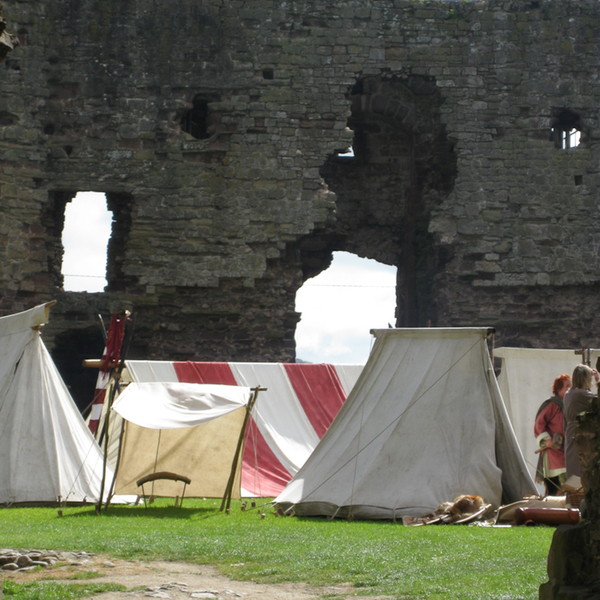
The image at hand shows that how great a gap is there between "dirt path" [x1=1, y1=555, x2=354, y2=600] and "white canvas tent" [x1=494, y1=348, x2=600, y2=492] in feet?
16.3

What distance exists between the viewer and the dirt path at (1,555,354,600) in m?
3.73

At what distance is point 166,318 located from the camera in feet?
42.7

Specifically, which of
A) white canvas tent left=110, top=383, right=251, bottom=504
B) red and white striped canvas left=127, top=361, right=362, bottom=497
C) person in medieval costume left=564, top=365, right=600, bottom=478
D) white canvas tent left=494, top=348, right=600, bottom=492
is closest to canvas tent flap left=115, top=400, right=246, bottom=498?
white canvas tent left=110, top=383, right=251, bottom=504

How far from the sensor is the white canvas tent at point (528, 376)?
28.2ft

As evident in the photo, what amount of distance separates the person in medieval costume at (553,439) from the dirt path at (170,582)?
3160mm

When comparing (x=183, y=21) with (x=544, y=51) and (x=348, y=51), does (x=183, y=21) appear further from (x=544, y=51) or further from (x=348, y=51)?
(x=544, y=51)

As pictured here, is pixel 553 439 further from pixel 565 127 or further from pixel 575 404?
pixel 565 127

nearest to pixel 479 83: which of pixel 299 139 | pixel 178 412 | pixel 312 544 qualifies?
pixel 299 139

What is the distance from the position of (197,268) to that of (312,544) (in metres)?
8.24

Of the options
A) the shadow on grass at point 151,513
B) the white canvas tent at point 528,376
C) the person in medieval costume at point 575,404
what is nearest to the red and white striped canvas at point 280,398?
the shadow on grass at point 151,513

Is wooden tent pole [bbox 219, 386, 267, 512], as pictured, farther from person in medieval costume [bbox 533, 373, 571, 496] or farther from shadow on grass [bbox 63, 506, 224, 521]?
person in medieval costume [bbox 533, 373, 571, 496]

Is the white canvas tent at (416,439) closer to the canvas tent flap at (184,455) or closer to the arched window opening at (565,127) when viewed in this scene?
the canvas tent flap at (184,455)

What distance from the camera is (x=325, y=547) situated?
16.1ft

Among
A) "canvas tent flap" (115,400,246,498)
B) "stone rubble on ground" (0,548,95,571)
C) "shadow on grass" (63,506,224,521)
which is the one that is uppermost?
"canvas tent flap" (115,400,246,498)
